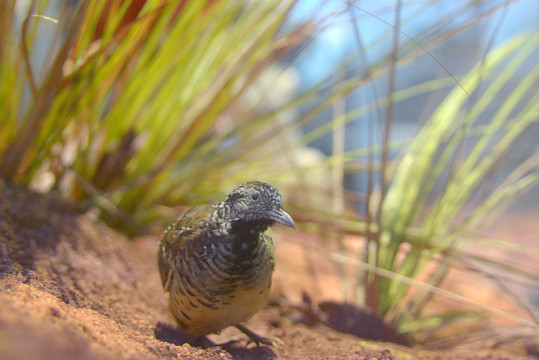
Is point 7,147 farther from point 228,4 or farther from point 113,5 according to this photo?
point 228,4

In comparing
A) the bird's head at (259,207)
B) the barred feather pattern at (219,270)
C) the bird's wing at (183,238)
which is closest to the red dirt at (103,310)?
the barred feather pattern at (219,270)

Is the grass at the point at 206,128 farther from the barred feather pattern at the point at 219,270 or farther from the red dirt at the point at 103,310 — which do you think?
the barred feather pattern at the point at 219,270

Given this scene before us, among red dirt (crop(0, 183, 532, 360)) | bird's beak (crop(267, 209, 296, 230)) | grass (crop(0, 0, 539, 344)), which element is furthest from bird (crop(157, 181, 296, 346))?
grass (crop(0, 0, 539, 344))

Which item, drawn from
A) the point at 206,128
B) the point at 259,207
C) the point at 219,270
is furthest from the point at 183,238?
the point at 206,128

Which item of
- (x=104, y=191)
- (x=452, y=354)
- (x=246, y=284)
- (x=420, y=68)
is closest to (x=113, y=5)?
(x=104, y=191)

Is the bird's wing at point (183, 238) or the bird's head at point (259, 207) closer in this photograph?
the bird's head at point (259, 207)

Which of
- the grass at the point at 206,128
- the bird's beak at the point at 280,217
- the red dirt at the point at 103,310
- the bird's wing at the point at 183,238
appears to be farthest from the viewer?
the grass at the point at 206,128

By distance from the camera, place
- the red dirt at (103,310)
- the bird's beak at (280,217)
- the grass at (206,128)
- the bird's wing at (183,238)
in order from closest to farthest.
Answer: the red dirt at (103,310)
the bird's beak at (280,217)
the bird's wing at (183,238)
the grass at (206,128)
